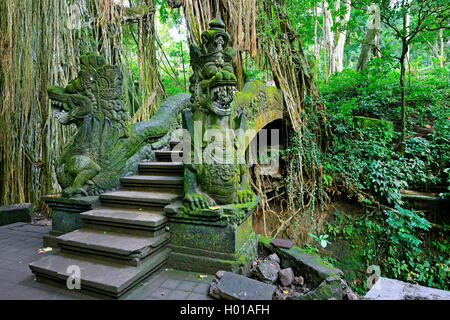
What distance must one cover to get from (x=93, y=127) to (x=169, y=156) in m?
1.10

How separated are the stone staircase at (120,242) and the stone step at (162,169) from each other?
0.03m

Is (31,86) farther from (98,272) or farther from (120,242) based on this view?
(98,272)

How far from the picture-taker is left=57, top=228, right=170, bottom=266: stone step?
84.2 inches

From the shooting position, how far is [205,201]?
244 centimetres

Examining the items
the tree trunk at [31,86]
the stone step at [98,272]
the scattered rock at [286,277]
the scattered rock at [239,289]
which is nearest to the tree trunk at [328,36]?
the tree trunk at [31,86]

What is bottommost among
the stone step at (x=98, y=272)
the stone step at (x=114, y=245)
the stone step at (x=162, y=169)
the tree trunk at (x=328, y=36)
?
the stone step at (x=98, y=272)

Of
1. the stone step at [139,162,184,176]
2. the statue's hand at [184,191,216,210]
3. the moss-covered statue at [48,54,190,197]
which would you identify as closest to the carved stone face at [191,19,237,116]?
the statue's hand at [184,191,216,210]

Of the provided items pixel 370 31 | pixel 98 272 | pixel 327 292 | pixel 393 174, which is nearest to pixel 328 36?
pixel 370 31

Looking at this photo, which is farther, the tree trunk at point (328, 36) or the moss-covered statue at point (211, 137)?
the tree trunk at point (328, 36)

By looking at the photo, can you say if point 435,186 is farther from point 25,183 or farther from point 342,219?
point 25,183

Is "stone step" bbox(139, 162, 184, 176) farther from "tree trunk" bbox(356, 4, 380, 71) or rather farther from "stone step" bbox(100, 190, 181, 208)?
"tree trunk" bbox(356, 4, 380, 71)

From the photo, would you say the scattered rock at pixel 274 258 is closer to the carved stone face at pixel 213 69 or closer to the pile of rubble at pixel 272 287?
the pile of rubble at pixel 272 287

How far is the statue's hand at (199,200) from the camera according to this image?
242cm
